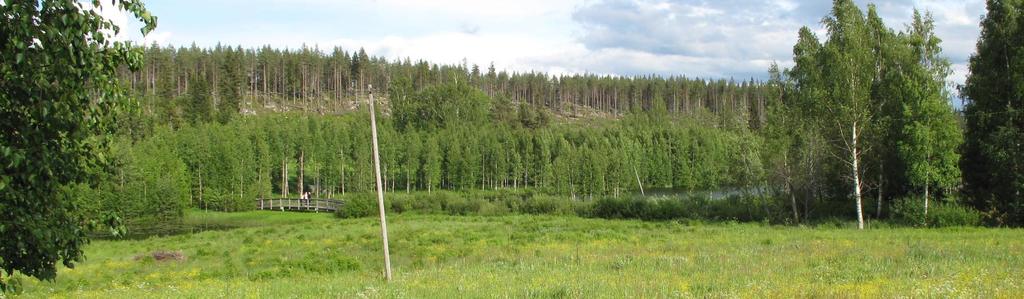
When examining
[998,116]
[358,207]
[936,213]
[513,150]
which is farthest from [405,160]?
[998,116]

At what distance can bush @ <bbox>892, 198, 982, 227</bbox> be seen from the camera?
Result: 1309 inches

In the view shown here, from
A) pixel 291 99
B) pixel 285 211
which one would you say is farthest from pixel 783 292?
pixel 291 99

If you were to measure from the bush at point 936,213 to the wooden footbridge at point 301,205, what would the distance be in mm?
54675

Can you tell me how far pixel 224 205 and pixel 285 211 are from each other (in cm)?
887

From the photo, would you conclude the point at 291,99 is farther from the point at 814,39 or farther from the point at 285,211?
the point at 814,39

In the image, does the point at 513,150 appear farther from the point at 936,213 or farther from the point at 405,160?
the point at 936,213

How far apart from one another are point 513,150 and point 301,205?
38.8 m

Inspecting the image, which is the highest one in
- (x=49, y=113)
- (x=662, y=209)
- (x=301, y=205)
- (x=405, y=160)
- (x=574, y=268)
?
(x=49, y=113)

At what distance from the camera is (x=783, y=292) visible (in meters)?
11.4

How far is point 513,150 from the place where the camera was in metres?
105

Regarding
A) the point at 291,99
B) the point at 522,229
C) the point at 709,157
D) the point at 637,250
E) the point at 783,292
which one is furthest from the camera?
the point at 291,99

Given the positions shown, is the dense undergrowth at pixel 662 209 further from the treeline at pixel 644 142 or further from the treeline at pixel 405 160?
the treeline at pixel 405 160

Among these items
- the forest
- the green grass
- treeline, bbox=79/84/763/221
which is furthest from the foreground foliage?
treeline, bbox=79/84/763/221

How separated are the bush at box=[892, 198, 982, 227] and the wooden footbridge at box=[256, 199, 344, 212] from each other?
54.7 meters
